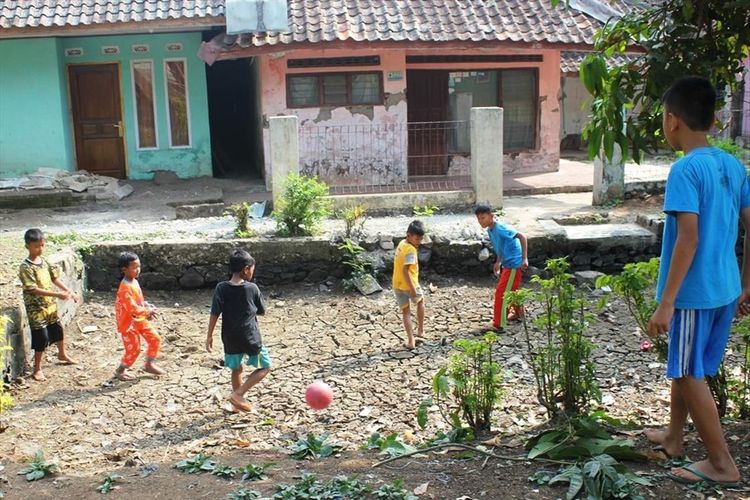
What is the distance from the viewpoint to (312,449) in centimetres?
480

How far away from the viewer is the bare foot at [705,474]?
3.57m

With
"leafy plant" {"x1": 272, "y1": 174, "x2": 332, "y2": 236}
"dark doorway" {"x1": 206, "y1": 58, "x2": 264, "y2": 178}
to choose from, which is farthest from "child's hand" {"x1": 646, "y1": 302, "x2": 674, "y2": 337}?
"dark doorway" {"x1": 206, "y1": 58, "x2": 264, "y2": 178}

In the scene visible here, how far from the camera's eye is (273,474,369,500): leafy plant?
3.73 m

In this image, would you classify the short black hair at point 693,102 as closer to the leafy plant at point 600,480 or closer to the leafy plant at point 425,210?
the leafy plant at point 600,480

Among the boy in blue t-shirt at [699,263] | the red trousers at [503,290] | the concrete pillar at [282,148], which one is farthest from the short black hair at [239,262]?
the concrete pillar at [282,148]

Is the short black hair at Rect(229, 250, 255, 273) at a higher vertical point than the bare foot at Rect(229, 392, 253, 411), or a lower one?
higher

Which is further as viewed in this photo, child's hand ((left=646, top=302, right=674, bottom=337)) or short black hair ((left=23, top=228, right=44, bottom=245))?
short black hair ((left=23, top=228, right=44, bottom=245))

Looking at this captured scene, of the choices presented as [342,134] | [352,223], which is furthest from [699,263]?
[342,134]

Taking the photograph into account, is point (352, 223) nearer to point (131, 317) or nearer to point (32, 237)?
point (131, 317)

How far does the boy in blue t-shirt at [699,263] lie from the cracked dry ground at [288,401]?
37 cm

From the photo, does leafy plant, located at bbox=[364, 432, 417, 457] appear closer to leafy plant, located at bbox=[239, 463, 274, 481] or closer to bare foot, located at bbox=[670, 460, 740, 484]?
leafy plant, located at bbox=[239, 463, 274, 481]

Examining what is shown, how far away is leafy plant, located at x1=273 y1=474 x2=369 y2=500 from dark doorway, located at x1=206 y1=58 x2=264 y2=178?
12958 mm

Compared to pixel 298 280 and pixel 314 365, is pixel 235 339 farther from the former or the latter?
pixel 298 280

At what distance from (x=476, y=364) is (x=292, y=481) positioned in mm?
1438
